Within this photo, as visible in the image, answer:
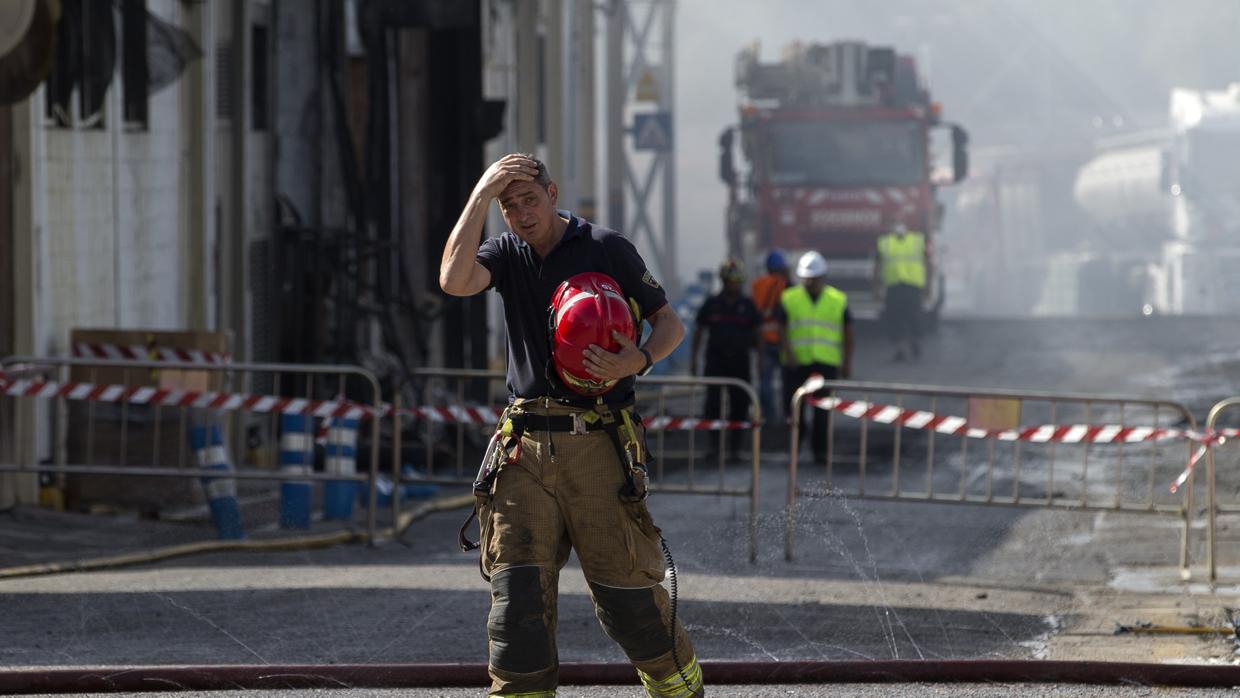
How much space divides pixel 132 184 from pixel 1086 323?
2048 cm

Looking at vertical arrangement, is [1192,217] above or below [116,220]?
above

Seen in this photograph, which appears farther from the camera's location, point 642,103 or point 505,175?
point 642,103

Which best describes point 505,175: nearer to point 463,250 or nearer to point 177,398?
point 463,250

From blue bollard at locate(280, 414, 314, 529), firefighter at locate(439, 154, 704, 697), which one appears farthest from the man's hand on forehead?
blue bollard at locate(280, 414, 314, 529)

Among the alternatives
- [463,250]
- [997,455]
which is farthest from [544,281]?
[997,455]

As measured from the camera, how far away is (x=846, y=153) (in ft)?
90.3

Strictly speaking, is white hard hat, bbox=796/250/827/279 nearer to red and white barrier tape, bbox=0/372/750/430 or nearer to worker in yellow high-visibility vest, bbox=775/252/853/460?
worker in yellow high-visibility vest, bbox=775/252/853/460

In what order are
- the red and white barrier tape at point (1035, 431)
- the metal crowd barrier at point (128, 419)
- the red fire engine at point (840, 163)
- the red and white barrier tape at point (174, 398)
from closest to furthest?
1. the red and white barrier tape at point (1035, 431)
2. the red and white barrier tape at point (174, 398)
3. the metal crowd barrier at point (128, 419)
4. the red fire engine at point (840, 163)

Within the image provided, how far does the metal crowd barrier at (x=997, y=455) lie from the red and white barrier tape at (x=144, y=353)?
3661mm

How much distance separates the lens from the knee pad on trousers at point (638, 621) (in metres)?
5.62

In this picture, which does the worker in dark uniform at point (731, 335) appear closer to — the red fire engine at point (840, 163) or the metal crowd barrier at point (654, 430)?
the metal crowd barrier at point (654, 430)

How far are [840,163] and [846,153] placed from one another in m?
0.16

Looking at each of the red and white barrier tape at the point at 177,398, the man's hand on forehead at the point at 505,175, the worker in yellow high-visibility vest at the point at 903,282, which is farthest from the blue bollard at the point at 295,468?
the worker in yellow high-visibility vest at the point at 903,282

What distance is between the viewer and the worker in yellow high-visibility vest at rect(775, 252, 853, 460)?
14.6 metres
